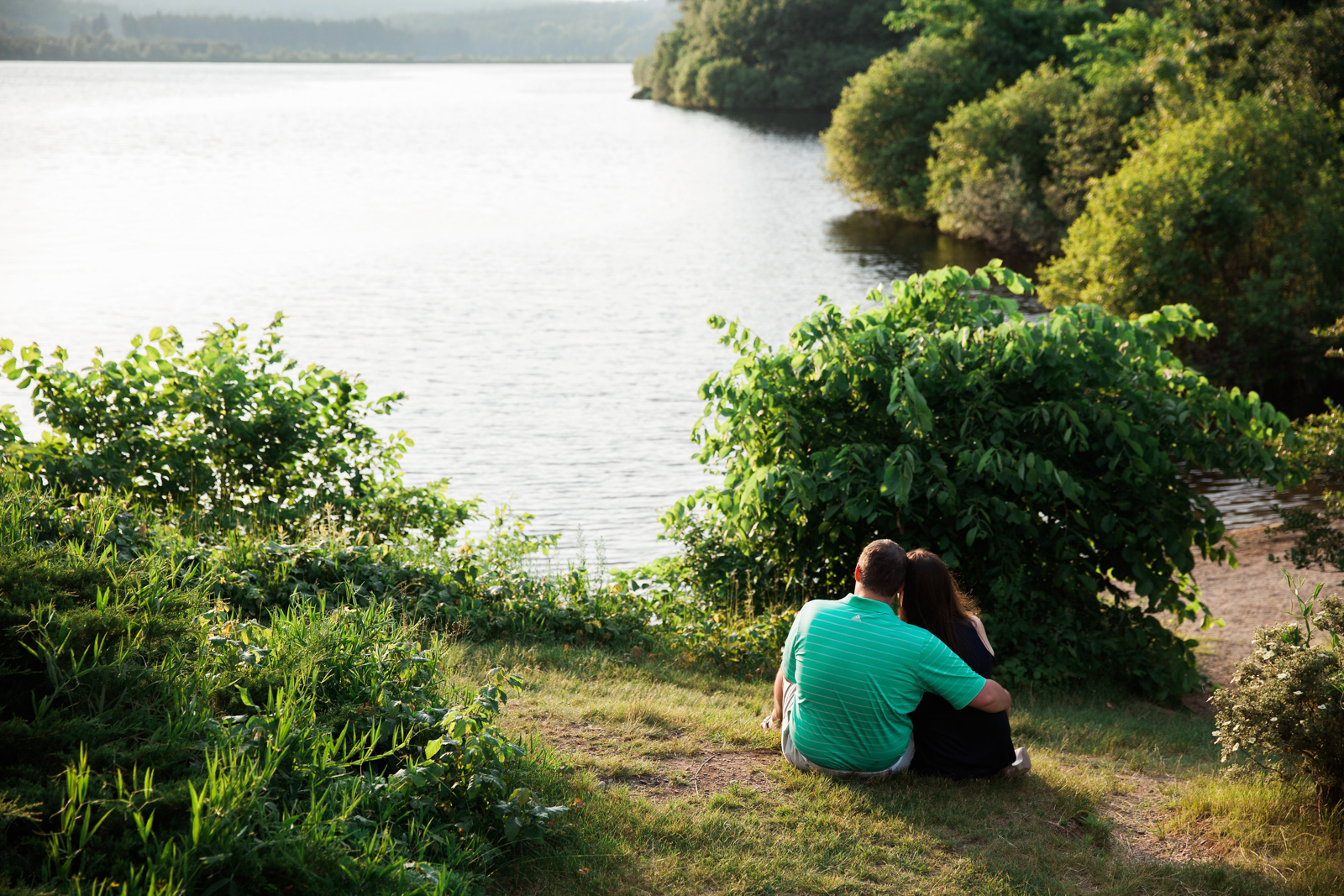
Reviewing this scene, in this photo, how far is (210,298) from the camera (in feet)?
86.4

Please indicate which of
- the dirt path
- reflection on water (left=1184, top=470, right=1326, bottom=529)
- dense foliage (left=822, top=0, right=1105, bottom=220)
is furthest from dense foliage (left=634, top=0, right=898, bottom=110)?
the dirt path

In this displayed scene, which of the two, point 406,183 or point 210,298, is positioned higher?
point 406,183

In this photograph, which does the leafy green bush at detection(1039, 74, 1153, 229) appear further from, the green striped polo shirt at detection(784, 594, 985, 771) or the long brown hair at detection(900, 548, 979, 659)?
the green striped polo shirt at detection(784, 594, 985, 771)

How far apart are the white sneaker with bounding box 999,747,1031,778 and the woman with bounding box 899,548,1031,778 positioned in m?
0.07

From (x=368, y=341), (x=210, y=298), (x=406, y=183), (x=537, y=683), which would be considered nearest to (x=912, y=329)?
(x=537, y=683)

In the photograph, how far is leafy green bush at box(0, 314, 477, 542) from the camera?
8.73m

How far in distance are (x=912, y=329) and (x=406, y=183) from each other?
42.9 m

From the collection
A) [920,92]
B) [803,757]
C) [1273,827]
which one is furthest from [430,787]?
[920,92]

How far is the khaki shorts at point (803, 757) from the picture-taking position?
516cm

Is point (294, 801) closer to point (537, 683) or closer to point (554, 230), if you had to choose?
point (537, 683)

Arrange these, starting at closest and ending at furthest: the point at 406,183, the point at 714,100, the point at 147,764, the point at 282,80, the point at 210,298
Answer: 1. the point at 147,764
2. the point at 210,298
3. the point at 406,183
4. the point at 714,100
5. the point at 282,80

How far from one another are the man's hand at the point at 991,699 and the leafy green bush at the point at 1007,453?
2.60 meters

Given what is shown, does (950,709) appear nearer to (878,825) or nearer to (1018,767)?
(1018,767)

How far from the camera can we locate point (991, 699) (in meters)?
4.98
